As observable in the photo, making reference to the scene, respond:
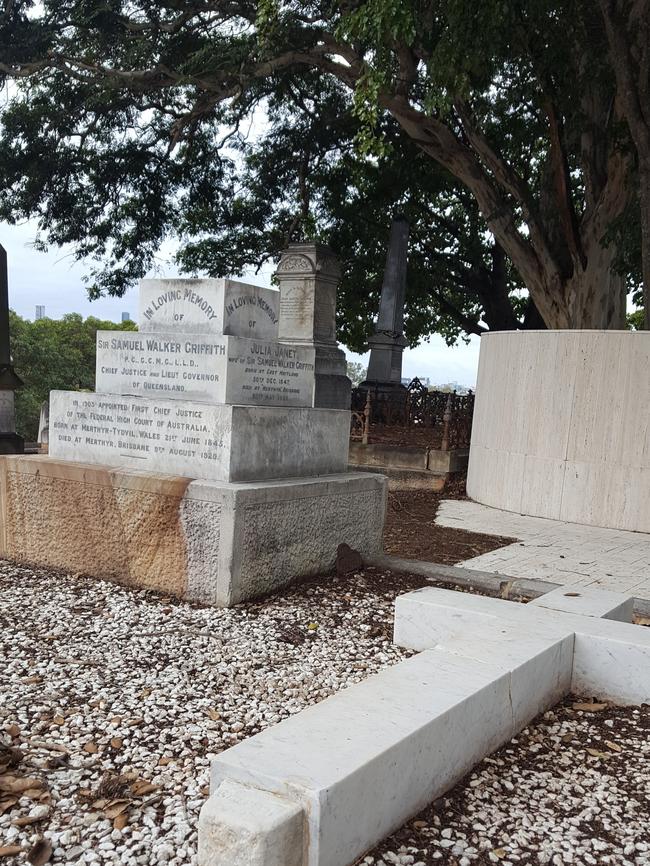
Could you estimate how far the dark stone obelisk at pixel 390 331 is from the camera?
17.5 metres

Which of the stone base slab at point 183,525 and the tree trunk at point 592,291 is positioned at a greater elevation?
the tree trunk at point 592,291

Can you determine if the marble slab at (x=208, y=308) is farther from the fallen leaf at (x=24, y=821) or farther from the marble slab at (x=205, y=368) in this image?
the fallen leaf at (x=24, y=821)

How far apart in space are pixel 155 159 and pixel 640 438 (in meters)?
12.9

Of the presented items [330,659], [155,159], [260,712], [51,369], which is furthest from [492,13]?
[51,369]

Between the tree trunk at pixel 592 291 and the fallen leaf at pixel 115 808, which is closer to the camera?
the fallen leaf at pixel 115 808

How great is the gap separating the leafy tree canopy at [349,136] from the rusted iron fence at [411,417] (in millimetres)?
2227

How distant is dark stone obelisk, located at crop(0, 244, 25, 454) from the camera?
11820 millimetres

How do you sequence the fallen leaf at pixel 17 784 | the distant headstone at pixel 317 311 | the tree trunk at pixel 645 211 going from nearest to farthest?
the fallen leaf at pixel 17 784
the tree trunk at pixel 645 211
the distant headstone at pixel 317 311

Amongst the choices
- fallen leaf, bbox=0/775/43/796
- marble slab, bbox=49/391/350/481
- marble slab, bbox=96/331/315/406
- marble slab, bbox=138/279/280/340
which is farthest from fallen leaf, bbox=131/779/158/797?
marble slab, bbox=138/279/280/340

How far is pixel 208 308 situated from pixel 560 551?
420 centimetres

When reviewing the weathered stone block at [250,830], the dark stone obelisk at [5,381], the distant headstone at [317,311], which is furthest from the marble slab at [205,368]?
the distant headstone at [317,311]

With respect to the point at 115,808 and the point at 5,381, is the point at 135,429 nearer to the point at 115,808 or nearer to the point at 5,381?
the point at 115,808

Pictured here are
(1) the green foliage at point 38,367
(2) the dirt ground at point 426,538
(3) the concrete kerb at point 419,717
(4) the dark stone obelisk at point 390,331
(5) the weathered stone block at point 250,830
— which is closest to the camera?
(5) the weathered stone block at point 250,830

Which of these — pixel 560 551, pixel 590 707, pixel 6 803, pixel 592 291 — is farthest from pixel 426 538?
pixel 592 291
